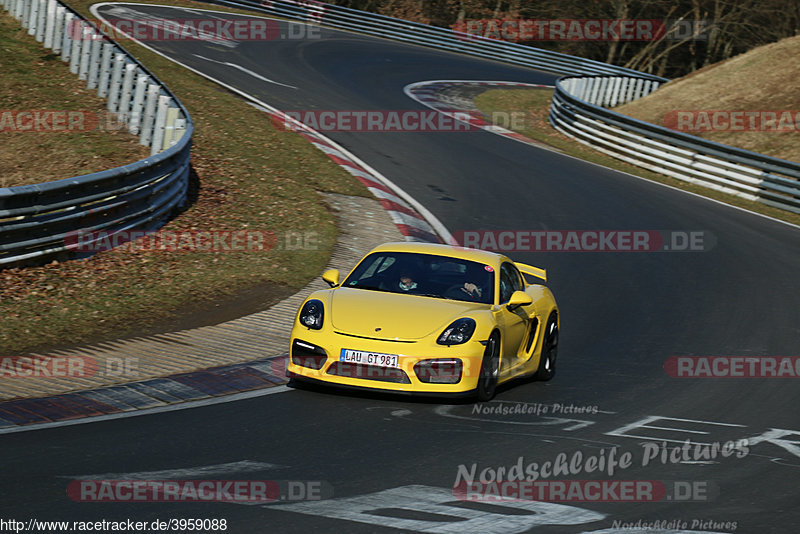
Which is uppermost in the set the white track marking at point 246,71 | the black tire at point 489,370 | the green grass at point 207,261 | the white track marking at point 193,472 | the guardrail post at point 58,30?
the guardrail post at point 58,30

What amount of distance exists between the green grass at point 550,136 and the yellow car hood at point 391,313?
1517 centimetres

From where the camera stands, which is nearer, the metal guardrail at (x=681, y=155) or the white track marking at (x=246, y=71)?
the metal guardrail at (x=681, y=155)

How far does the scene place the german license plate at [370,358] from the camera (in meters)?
8.81

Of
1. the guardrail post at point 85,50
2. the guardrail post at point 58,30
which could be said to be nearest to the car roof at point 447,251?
the guardrail post at point 85,50

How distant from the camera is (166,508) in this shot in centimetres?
574

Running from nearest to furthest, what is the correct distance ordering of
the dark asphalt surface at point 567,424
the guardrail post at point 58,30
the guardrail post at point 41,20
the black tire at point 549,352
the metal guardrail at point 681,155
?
the dark asphalt surface at point 567,424, the black tire at point 549,352, the guardrail post at point 58,30, the guardrail post at point 41,20, the metal guardrail at point 681,155

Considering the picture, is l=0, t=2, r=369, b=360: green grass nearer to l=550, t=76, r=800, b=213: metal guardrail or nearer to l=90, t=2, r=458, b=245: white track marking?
l=90, t=2, r=458, b=245: white track marking

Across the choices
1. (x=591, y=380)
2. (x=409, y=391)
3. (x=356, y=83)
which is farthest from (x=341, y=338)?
(x=356, y=83)

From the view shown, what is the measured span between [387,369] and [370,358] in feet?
0.55

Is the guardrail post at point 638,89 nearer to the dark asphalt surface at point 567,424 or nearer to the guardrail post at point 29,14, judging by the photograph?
the dark asphalt surface at point 567,424

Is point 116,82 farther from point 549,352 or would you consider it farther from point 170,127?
point 549,352

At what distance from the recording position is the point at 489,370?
9273mm

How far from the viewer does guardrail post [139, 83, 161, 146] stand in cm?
1806

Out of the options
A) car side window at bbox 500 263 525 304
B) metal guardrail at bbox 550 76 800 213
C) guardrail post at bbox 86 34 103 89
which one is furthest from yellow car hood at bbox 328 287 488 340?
metal guardrail at bbox 550 76 800 213
